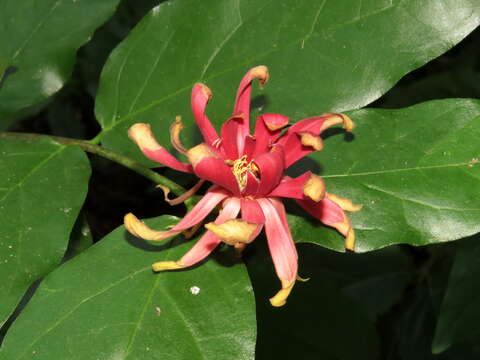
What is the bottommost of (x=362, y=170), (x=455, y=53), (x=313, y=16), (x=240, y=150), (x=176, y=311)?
(x=455, y=53)

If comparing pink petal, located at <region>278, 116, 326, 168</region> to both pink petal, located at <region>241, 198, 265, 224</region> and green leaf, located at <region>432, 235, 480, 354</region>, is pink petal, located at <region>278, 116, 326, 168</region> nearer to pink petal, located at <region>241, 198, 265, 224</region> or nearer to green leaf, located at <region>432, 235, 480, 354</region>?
pink petal, located at <region>241, 198, 265, 224</region>

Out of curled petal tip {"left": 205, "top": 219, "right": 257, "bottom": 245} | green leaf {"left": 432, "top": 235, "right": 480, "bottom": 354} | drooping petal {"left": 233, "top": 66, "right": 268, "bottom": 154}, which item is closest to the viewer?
curled petal tip {"left": 205, "top": 219, "right": 257, "bottom": 245}

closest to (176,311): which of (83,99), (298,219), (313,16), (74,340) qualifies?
(74,340)

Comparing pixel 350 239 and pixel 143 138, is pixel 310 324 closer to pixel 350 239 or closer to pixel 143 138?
pixel 350 239

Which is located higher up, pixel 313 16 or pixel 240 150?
pixel 313 16

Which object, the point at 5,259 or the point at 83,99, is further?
the point at 83,99

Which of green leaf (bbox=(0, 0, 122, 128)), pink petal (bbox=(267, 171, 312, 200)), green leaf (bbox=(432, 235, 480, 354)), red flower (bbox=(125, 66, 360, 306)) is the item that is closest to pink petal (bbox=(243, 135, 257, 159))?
red flower (bbox=(125, 66, 360, 306))

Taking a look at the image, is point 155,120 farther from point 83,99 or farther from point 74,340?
point 83,99
